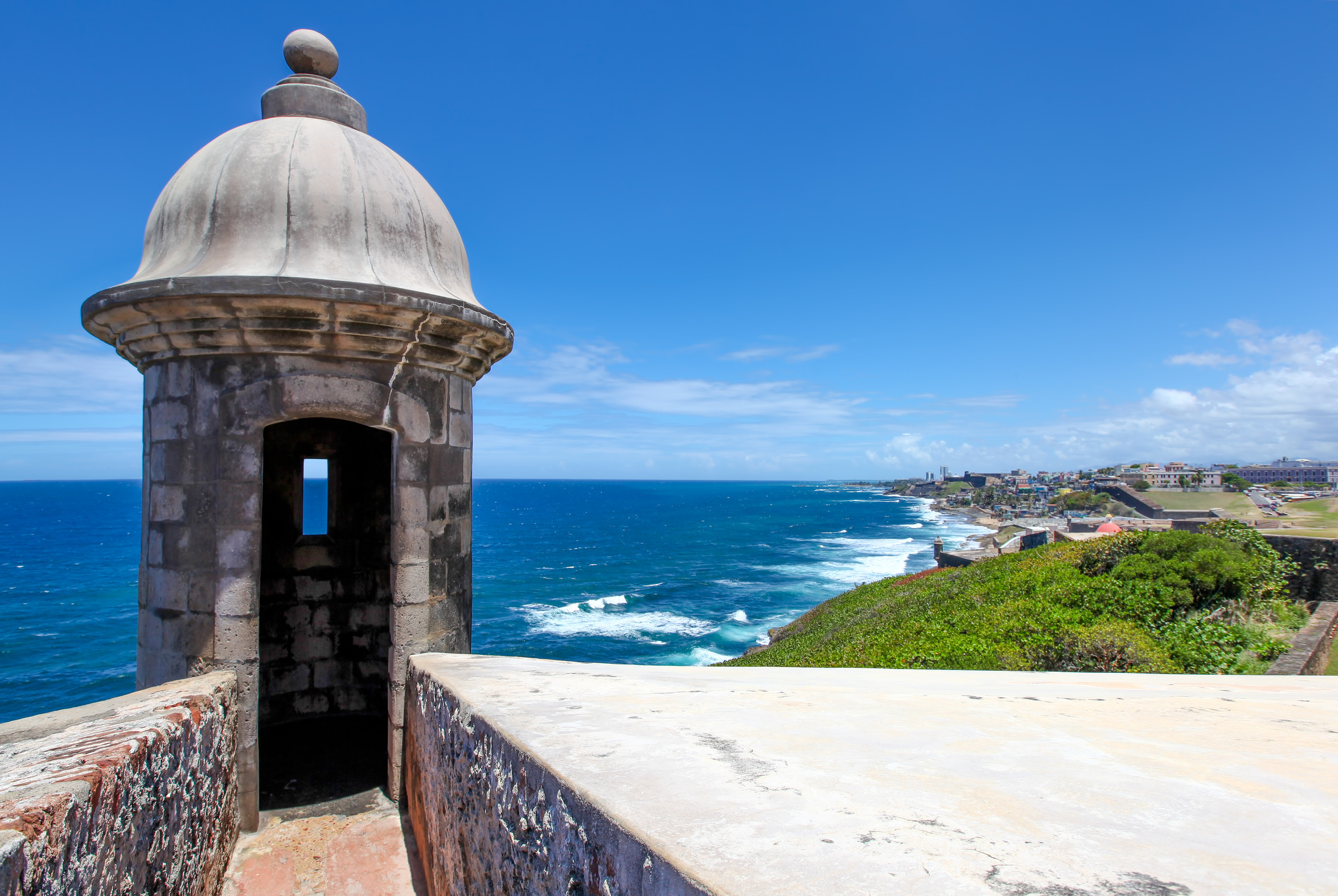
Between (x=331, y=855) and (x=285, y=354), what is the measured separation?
2876 millimetres

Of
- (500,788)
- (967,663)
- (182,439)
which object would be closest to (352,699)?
(182,439)

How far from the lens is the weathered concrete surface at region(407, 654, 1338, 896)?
1180 millimetres

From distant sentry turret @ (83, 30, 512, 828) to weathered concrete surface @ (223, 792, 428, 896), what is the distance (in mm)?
249

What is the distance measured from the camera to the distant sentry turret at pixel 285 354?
398 cm

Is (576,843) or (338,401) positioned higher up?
(338,401)

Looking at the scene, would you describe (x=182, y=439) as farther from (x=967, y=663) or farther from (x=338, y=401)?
(x=967, y=663)

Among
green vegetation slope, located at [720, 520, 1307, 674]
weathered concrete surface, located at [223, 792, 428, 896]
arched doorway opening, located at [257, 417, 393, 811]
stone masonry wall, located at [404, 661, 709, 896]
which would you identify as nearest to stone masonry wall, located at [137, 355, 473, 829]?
weathered concrete surface, located at [223, 792, 428, 896]

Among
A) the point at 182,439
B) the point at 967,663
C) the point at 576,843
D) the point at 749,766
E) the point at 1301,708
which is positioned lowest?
the point at 967,663

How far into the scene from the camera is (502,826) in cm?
214

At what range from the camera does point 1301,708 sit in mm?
2965

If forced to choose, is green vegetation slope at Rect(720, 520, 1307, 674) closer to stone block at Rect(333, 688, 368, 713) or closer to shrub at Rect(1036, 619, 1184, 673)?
shrub at Rect(1036, 619, 1184, 673)

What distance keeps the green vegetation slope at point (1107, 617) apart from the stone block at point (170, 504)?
324 inches

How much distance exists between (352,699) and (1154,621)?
36.5 ft

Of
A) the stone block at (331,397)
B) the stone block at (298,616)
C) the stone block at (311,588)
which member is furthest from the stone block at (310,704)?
the stone block at (331,397)
